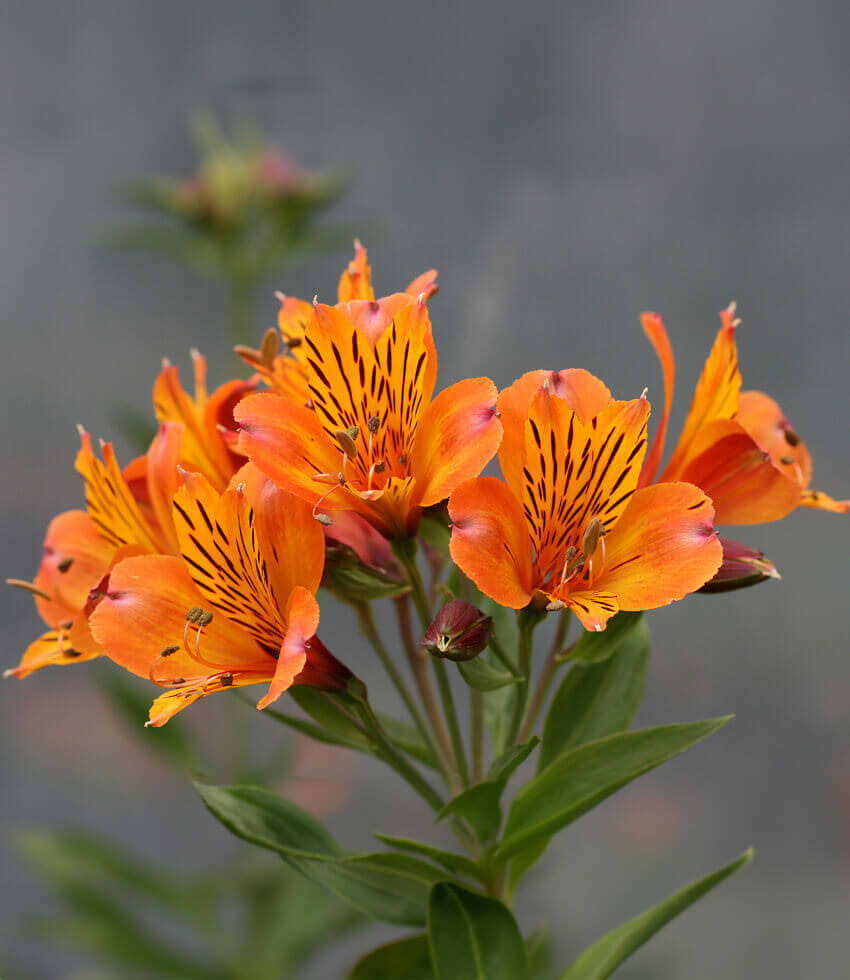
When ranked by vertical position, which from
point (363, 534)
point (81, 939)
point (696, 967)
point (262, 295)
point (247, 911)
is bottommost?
point (696, 967)

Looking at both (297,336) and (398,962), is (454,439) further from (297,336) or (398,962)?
(398,962)

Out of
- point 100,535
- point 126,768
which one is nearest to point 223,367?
point 126,768

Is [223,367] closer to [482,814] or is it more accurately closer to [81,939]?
[81,939]

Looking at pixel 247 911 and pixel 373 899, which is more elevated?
pixel 373 899

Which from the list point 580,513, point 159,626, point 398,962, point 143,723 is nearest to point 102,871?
point 143,723

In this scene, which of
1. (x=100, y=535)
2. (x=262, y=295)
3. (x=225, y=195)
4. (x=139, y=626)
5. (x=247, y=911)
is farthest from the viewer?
(x=262, y=295)

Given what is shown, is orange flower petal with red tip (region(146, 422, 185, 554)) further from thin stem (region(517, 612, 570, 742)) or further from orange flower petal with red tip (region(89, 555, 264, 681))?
thin stem (region(517, 612, 570, 742))

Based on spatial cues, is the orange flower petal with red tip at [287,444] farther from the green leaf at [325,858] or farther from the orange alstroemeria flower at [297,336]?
the green leaf at [325,858]
